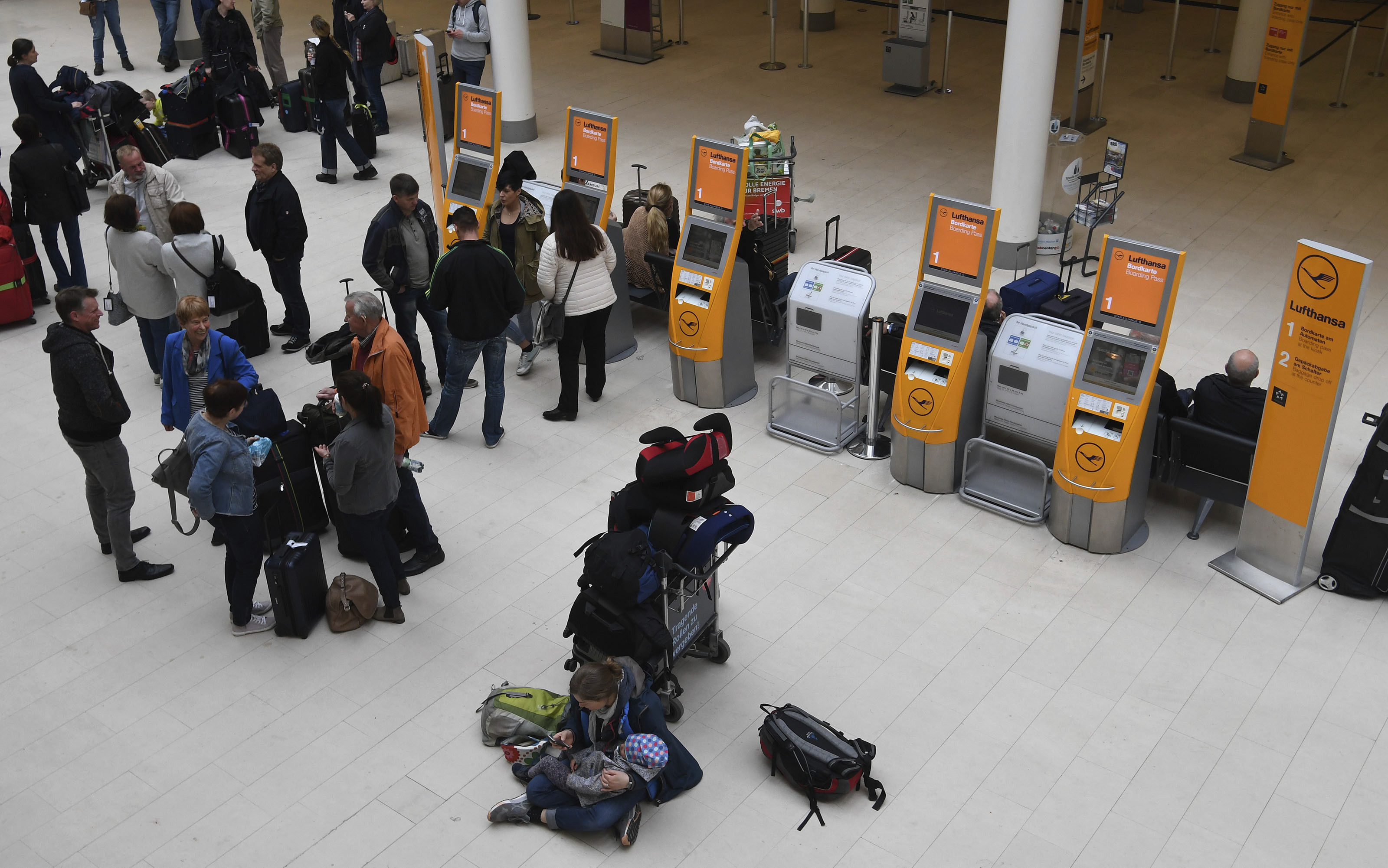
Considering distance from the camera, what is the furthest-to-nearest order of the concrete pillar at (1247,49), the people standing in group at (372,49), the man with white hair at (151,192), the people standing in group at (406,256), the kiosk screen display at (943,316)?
the concrete pillar at (1247,49) < the people standing in group at (372,49) < the man with white hair at (151,192) < the people standing in group at (406,256) < the kiosk screen display at (943,316)

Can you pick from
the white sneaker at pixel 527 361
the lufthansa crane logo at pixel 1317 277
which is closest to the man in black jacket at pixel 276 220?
the white sneaker at pixel 527 361

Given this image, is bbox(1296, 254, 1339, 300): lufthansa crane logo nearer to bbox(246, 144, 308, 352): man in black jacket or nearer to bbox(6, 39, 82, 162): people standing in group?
bbox(246, 144, 308, 352): man in black jacket

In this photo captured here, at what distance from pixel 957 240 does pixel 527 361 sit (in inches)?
135

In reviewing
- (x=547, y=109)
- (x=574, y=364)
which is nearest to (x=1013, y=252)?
(x=574, y=364)

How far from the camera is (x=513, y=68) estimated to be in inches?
504

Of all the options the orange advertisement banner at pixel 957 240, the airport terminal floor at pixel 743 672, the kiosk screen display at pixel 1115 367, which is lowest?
the airport terminal floor at pixel 743 672

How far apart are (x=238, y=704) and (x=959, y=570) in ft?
12.6

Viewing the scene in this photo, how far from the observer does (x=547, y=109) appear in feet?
46.9

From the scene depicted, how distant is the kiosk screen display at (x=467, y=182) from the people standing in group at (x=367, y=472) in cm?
321

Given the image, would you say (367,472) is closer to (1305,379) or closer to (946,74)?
(1305,379)

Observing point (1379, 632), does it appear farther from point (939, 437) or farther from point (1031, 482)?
point (939, 437)

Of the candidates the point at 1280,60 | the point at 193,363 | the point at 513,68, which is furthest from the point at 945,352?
the point at 513,68

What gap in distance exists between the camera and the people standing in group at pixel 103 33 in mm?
15758

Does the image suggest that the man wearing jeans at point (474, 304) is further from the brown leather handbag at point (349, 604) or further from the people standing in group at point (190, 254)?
the brown leather handbag at point (349, 604)
